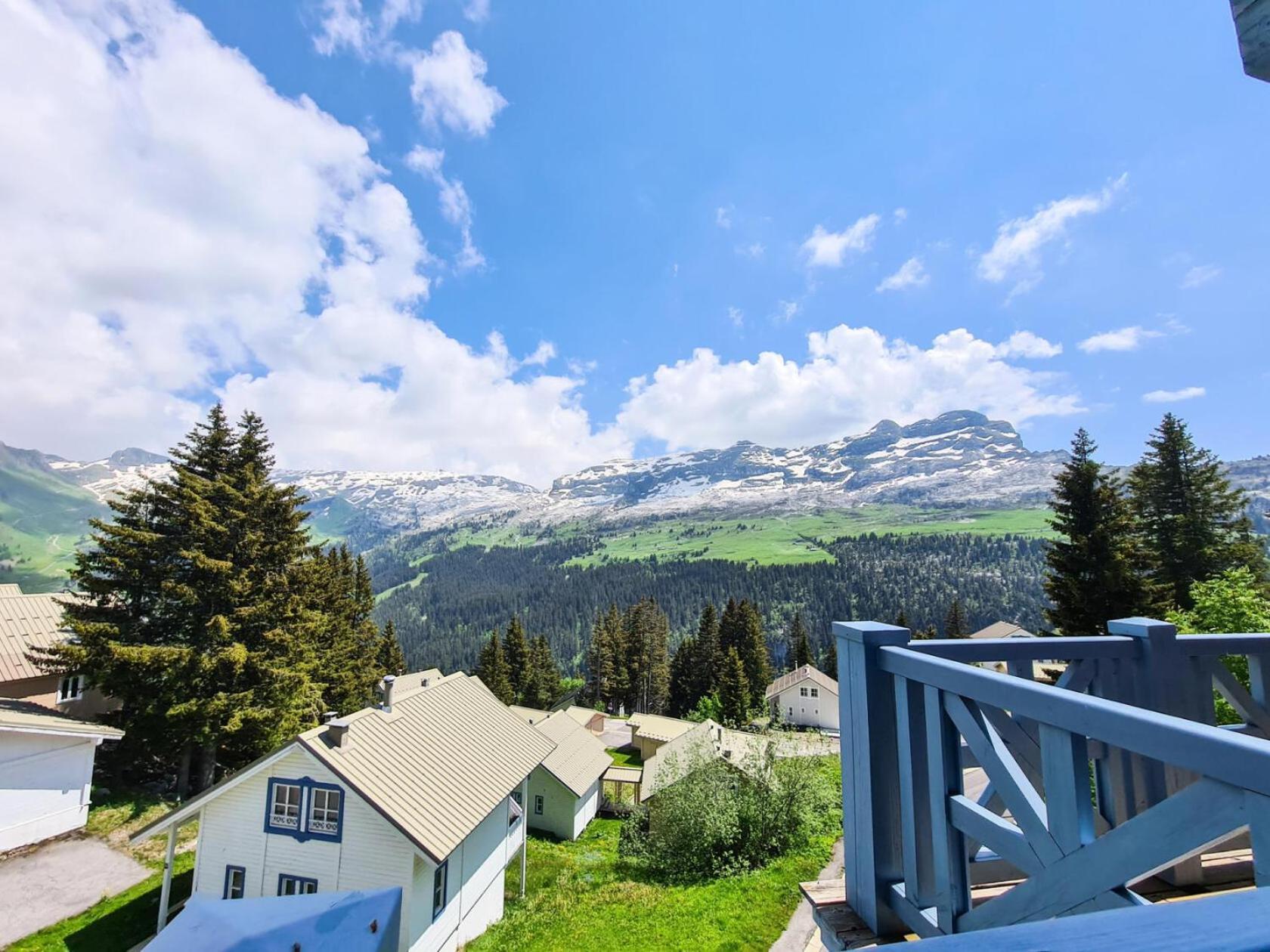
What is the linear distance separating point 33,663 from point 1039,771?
107 feet

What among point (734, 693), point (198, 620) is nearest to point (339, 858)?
point (198, 620)

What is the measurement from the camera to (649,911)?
15930 millimetres

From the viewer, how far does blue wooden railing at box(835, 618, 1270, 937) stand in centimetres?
159

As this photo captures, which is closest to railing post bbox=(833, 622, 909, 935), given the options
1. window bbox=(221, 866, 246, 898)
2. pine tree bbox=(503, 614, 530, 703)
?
window bbox=(221, 866, 246, 898)

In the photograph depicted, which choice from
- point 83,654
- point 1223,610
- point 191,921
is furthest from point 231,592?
point 1223,610

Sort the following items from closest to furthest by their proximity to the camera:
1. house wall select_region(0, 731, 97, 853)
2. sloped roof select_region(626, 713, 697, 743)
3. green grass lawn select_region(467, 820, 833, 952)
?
green grass lawn select_region(467, 820, 833, 952)
house wall select_region(0, 731, 97, 853)
sloped roof select_region(626, 713, 697, 743)

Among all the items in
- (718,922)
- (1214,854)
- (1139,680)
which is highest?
(1139,680)

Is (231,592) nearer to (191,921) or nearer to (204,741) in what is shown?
(204,741)

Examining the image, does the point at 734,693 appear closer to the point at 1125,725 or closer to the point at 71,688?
the point at 71,688

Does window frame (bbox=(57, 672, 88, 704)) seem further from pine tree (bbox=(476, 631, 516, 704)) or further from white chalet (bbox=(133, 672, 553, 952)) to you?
pine tree (bbox=(476, 631, 516, 704))

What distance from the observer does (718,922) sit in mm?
14602

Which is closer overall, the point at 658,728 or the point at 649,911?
the point at 649,911

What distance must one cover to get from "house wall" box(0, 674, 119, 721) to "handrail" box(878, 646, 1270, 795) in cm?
3060

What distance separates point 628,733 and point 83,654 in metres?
45.0
